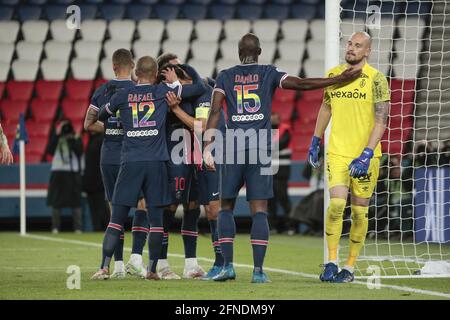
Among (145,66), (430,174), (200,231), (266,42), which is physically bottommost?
(200,231)

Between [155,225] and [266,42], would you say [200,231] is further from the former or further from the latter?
[155,225]

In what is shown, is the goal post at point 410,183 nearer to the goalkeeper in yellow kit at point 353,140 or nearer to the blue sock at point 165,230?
the goalkeeper in yellow kit at point 353,140

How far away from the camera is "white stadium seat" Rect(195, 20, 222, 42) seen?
2191 centimetres

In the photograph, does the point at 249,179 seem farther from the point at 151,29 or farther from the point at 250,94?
the point at 151,29

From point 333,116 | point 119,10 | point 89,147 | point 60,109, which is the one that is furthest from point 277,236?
point 333,116

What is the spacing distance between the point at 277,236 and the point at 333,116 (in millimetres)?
8576

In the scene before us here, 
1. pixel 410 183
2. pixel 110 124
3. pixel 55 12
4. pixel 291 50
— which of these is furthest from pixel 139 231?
pixel 55 12

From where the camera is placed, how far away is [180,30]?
21.9 m

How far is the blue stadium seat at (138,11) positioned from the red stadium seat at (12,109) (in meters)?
3.44

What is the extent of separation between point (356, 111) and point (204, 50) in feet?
42.1

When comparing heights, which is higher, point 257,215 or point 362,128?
point 362,128

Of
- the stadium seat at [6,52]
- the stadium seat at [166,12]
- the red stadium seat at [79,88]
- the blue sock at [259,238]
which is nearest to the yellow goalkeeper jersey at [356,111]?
the blue sock at [259,238]

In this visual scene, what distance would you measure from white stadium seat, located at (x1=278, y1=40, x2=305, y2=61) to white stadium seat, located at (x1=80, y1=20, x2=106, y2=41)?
11.6 ft

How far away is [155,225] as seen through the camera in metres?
9.00
